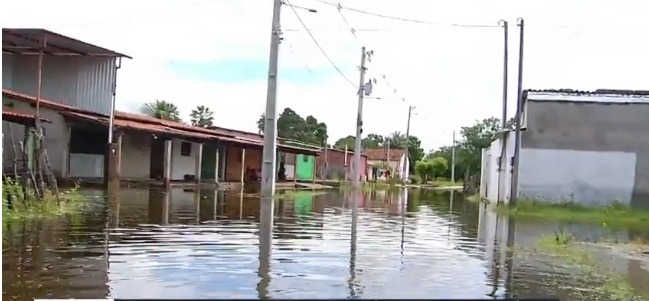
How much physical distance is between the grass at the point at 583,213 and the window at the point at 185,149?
52.6 ft

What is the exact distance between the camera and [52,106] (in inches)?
1048

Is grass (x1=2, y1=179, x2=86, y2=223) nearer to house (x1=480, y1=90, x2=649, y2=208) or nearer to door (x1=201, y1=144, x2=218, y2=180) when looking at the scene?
house (x1=480, y1=90, x2=649, y2=208)

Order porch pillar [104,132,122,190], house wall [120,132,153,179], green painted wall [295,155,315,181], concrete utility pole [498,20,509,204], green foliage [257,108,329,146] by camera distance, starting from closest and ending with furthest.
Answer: porch pillar [104,132,122,190]
concrete utility pole [498,20,509,204]
house wall [120,132,153,179]
green painted wall [295,155,315,181]
green foliage [257,108,329,146]

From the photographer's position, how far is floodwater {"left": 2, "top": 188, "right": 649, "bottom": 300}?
7.68 metres

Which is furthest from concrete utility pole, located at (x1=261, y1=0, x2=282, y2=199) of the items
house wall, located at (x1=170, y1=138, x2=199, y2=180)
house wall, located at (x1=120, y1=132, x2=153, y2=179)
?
house wall, located at (x1=170, y1=138, x2=199, y2=180)

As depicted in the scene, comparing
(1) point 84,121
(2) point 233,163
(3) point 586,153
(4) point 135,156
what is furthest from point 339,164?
(3) point 586,153

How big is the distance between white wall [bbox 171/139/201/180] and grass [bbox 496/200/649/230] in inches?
615

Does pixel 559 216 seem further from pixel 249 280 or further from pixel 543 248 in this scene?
pixel 249 280

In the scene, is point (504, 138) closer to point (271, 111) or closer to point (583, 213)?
point (583, 213)

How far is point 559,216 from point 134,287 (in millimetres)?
18319

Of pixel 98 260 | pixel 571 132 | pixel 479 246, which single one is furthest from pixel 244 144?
pixel 98 260

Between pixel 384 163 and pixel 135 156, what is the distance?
52832 mm

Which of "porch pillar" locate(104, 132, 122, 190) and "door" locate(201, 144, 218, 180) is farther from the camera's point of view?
"door" locate(201, 144, 218, 180)

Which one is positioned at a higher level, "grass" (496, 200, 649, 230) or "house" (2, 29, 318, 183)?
"house" (2, 29, 318, 183)
